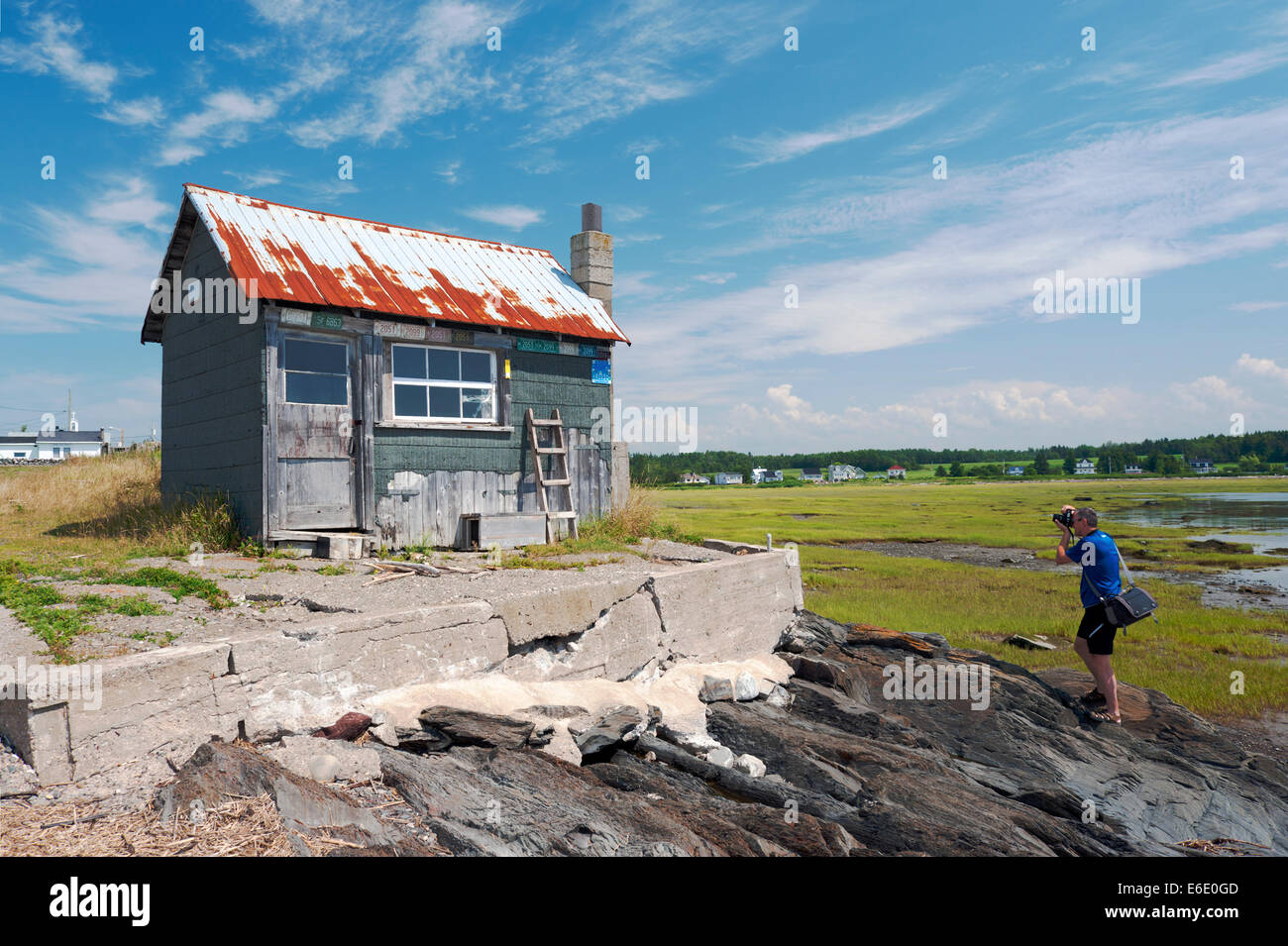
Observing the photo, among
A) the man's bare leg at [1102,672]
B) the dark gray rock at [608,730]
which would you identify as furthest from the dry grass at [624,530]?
the man's bare leg at [1102,672]

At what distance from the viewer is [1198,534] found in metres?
37.2

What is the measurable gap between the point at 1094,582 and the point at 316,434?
11.1m

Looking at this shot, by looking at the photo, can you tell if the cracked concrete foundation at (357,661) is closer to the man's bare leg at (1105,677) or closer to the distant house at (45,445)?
the man's bare leg at (1105,677)

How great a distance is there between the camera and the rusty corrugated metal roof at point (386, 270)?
39.4ft

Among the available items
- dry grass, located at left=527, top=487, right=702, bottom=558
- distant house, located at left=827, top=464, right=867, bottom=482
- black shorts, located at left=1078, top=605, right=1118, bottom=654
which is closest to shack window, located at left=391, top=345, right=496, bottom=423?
dry grass, located at left=527, top=487, right=702, bottom=558

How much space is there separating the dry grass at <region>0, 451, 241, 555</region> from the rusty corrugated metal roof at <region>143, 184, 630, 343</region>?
366 centimetres

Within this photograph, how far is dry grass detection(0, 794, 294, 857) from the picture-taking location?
13.4 ft

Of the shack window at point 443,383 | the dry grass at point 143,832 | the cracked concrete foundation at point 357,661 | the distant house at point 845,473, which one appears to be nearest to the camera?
the dry grass at point 143,832

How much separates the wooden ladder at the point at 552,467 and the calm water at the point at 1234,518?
22.0m

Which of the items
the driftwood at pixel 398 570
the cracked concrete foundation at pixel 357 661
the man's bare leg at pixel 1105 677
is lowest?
the man's bare leg at pixel 1105 677

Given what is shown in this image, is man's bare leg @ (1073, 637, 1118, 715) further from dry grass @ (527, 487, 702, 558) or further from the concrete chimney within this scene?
the concrete chimney

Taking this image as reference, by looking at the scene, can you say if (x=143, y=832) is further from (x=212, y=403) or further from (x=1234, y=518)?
(x=1234, y=518)

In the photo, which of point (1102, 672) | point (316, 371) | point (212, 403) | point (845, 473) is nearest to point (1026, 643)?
point (1102, 672)
